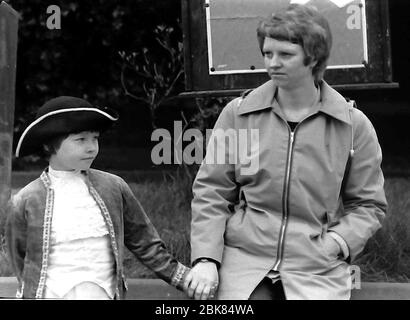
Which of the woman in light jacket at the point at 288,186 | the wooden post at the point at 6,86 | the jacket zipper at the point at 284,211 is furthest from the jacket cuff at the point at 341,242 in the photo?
the wooden post at the point at 6,86

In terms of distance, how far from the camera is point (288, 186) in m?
3.09

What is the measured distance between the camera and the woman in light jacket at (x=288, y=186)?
308 centimetres

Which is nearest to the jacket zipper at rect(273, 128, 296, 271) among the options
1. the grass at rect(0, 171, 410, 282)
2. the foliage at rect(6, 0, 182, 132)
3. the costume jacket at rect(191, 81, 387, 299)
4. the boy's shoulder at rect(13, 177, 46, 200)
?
the costume jacket at rect(191, 81, 387, 299)

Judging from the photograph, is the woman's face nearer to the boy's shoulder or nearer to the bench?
the boy's shoulder

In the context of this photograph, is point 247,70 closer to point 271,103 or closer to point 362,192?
point 271,103

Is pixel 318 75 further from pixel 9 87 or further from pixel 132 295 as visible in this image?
pixel 9 87

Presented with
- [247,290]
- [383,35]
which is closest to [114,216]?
[247,290]

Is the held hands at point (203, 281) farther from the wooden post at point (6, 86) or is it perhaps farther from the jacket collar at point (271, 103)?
the wooden post at point (6, 86)

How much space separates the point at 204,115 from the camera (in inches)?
217

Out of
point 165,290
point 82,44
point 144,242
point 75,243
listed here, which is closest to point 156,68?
point 82,44

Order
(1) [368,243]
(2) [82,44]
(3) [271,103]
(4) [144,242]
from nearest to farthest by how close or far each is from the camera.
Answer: (3) [271,103] → (4) [144,242] → (1) [368,243] → (2) [82,44]

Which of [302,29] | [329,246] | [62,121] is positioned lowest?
[329,246]

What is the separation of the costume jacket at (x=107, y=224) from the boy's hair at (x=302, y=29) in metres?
0.80

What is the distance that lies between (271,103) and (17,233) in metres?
1.02
